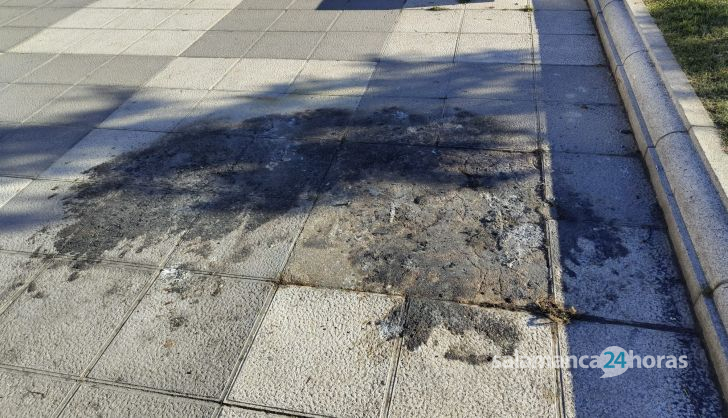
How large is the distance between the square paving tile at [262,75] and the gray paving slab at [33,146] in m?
1.45

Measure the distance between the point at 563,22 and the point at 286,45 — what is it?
10.5 feet

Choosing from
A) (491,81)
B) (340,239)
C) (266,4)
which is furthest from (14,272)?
(266,4)

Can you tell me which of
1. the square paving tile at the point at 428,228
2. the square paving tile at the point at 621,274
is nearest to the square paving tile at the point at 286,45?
the square paving tile at the point at 428,228

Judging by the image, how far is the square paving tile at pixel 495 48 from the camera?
17.4ft

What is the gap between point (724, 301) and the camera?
2455mm

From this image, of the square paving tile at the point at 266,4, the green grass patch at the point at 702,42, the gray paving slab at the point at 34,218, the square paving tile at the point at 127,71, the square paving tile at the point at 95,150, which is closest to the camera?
the gray paving slab at the point at 34,218

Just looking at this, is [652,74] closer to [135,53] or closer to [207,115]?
[207,115]

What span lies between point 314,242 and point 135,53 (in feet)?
14.2

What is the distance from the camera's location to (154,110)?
16.3 feet

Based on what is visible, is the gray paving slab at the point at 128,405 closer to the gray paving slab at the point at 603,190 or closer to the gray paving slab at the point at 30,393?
the gray paving slab at the point at 30,393

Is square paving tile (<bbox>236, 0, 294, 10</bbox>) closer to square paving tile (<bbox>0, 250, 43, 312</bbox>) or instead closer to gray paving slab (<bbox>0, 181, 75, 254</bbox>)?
gray paving slab (<bbox>0, 181, 75, 254</bbox>)

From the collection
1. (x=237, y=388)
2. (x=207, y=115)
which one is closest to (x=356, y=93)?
(x=207, y=115)

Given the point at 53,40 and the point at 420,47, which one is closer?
the point at 420,47

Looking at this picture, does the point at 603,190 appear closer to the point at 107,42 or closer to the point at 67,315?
the point at 67,315
